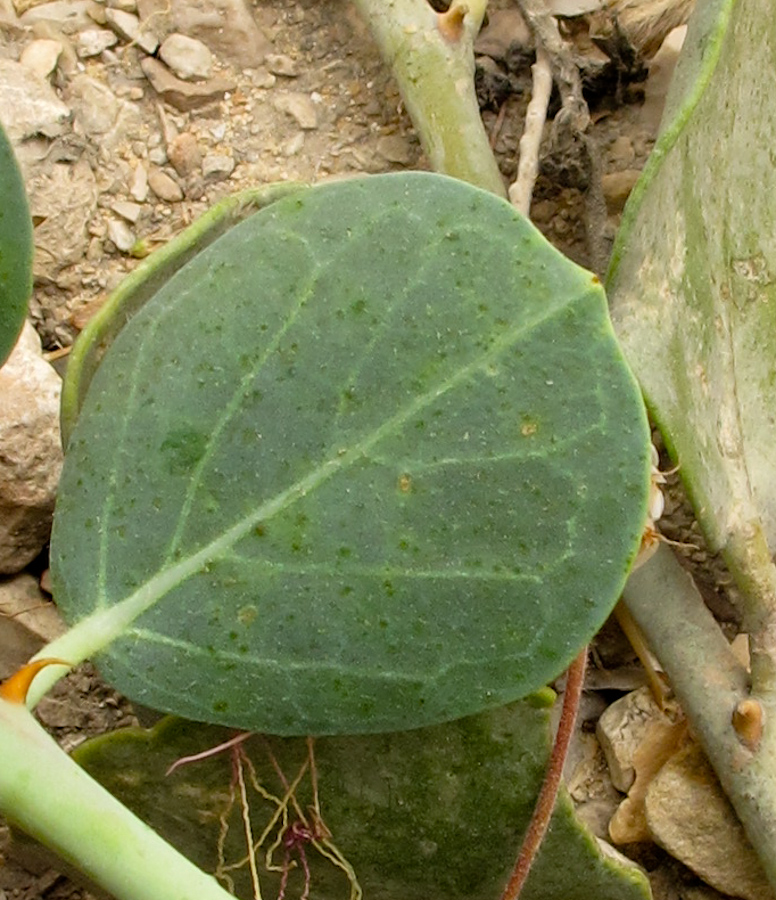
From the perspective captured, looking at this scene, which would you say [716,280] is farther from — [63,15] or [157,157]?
[63,15]

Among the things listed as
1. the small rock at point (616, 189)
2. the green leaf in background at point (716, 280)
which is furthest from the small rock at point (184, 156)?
the green leaf in background at point (716, 280)

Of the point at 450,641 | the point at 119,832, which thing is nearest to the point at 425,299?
the point at 450,641

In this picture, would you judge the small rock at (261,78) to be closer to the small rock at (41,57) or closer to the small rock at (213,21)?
the small rock at (213,21)

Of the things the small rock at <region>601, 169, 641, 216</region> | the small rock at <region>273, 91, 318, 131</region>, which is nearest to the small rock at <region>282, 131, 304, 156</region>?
the small rock at <region>273, 91, 318, 131</region>

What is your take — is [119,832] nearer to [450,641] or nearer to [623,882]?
[450,641]

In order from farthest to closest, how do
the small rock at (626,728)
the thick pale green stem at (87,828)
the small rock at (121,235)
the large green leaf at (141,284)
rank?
the small rock at (121,235) < the small rock at (626,728) < the large green leaf at (141,284) < the thick pale green stem at (87,828)
